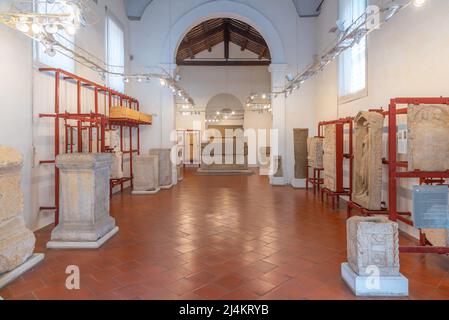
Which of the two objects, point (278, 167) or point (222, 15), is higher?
point (222, 15)

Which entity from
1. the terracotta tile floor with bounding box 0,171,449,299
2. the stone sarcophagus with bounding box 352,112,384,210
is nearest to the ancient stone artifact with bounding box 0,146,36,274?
the terracotta tile floor with bounding box 0,171,449,299

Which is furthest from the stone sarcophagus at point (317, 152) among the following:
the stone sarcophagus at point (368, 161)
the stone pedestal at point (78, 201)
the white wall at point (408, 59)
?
the stone pedestal at point (78, 201)

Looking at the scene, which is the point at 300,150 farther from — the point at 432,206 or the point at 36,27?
the point at 36,27

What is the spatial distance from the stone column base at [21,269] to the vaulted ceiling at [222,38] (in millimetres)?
12018

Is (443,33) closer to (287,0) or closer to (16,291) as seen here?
(16,291)

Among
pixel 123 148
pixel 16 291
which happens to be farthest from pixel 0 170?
pixel 123 148

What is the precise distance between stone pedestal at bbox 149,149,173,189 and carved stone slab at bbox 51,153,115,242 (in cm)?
504

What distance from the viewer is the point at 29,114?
488 cm

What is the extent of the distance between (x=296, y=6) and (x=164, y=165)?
252 inches

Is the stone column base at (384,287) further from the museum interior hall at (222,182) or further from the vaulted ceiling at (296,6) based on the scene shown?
the vaulted ceiling at (296,6)

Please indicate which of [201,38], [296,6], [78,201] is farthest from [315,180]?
[201,38]

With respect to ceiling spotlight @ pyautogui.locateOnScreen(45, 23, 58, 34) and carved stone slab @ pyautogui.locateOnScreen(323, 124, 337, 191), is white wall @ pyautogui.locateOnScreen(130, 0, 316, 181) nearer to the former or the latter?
carved stone slab @ pyautogui.locateOnScreen(323, 124, 337, 191)

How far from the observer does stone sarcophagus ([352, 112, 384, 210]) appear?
187 inches

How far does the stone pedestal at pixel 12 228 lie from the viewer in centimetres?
318
